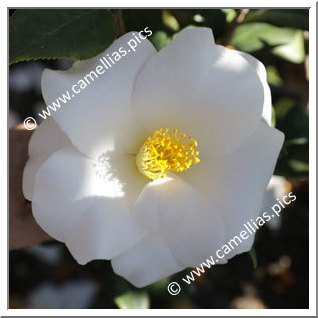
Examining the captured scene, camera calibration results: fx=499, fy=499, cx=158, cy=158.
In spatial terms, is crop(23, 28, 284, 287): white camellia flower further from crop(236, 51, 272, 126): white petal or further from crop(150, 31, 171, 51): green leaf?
crop(150, 31, 171, 51): green leaf

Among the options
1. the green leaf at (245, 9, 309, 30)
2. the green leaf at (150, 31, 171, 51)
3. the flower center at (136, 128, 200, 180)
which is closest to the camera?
the flower center at (136, 128, 200, 180)

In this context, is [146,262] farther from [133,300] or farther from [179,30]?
[179,30]

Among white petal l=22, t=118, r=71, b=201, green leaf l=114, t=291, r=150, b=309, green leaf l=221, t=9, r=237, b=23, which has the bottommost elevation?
green leaf l=114, t=291, r=150, b=309

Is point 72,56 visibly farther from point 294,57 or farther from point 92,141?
point 294,57

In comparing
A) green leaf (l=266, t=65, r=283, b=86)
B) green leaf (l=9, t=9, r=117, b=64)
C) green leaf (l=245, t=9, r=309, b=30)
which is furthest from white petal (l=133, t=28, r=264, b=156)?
green leaf (l=266, t=65, r=283, b=86)

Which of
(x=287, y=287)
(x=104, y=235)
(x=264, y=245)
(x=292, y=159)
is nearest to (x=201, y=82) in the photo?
(x=104, y=235)

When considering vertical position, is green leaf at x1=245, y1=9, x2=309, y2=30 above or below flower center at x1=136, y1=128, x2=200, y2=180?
above

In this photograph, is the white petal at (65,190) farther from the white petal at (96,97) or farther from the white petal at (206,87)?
the white petal at (206,87)
